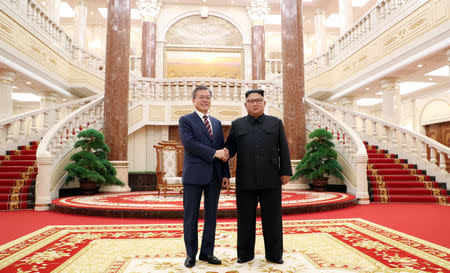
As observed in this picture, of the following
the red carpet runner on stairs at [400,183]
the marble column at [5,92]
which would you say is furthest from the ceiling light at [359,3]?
the marble column at [5,92]

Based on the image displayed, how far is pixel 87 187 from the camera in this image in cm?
662

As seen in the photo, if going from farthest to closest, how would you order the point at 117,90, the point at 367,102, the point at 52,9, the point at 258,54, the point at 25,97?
the point at 367,102, the point at 25,97, the point at 258,54, the point at 52,9, the point at 117,90

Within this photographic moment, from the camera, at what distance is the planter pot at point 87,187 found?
21.7ft

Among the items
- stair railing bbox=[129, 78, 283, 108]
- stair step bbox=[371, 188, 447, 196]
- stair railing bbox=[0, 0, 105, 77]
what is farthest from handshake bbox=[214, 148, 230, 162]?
stair railing bbox=[0, 0, 105, 77]

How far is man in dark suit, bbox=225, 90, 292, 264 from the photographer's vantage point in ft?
8.05

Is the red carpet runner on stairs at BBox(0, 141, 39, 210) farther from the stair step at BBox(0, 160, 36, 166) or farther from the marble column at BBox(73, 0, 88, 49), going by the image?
the marble column at BBox(73, 0, 88, 49)

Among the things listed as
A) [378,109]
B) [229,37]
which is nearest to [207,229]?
[229,37]

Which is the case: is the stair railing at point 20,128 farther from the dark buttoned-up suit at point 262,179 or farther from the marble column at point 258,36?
the marble column at point 258,36

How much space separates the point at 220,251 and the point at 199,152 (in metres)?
0.96

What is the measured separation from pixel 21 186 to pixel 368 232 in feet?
19.0

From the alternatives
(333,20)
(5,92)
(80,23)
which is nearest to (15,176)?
(5,92)

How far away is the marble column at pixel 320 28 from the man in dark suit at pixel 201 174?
45.5ft

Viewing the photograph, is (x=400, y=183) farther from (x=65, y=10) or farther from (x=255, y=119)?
(x=65, y=10)

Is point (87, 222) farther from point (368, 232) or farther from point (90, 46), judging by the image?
point (90, 46)
